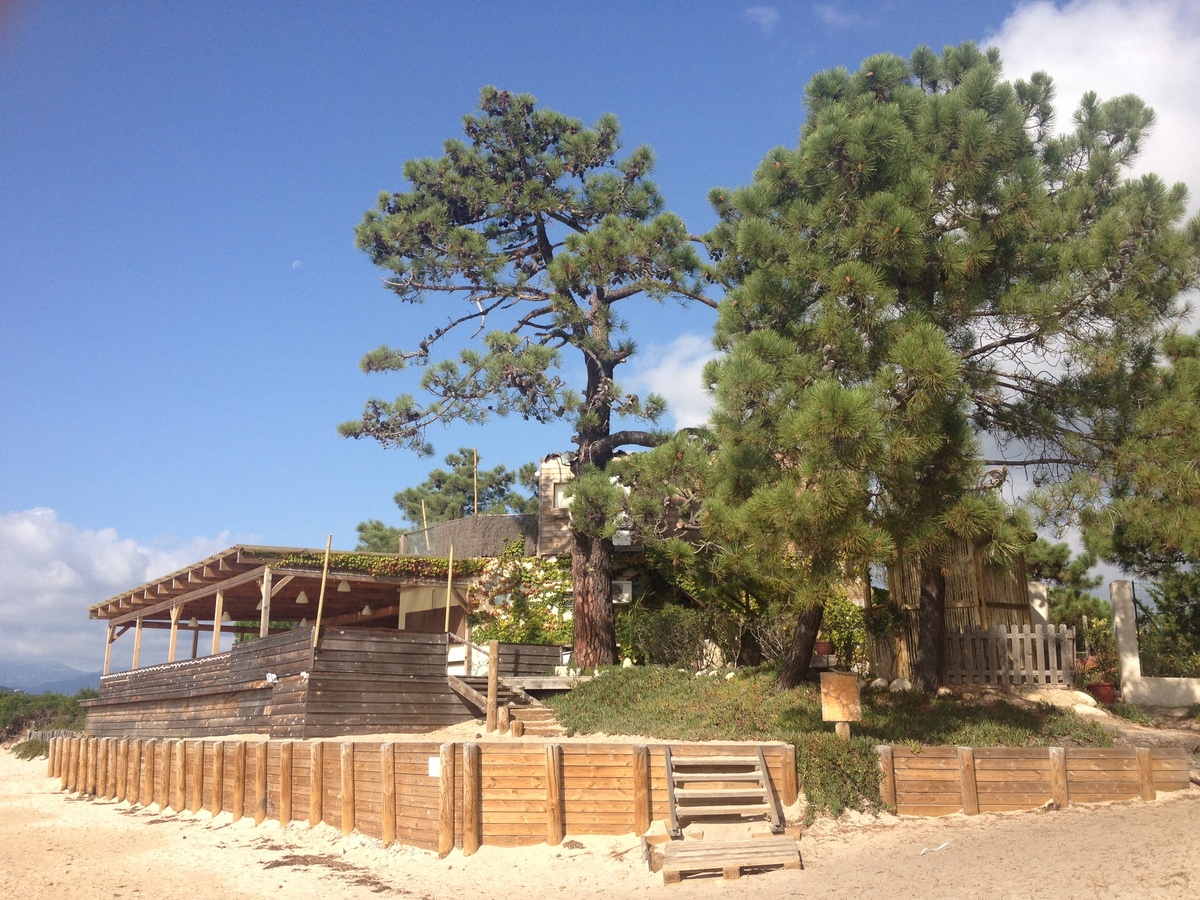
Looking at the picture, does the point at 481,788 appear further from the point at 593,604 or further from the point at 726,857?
the point at 593,604

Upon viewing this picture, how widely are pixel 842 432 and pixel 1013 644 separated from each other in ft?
23.1

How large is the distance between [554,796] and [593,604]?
9.19 m

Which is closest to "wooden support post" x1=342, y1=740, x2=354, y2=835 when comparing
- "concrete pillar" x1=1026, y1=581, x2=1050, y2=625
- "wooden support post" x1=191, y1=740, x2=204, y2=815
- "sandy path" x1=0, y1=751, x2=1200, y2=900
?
"sandy path" x1=0, y1=751, x2=1200, y2=900

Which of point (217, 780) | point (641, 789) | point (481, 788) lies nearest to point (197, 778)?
point (217, 780)

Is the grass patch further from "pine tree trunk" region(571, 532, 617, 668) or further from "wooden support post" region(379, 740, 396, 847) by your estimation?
"wooden support post" region(379, 740, 396, 847)

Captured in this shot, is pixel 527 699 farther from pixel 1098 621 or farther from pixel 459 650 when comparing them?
pixel 1098 621

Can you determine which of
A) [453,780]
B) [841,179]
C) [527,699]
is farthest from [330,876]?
[841,179]

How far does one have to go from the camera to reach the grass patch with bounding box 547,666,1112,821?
402 inches

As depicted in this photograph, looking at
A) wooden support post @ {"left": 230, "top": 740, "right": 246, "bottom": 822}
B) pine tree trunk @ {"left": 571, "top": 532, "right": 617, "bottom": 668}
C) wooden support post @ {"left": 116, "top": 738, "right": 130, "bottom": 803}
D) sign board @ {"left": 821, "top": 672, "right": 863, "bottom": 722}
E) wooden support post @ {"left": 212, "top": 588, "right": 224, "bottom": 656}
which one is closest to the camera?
sign board @ {"left": 821, "top": 672, "right": 863, "bottom": 722}

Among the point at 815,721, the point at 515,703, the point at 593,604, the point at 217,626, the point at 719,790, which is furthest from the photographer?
the point at 217,626

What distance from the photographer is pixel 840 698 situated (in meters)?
10.8

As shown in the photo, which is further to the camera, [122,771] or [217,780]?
[122,771]

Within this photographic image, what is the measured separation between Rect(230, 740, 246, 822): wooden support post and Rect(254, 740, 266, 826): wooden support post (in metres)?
0.46

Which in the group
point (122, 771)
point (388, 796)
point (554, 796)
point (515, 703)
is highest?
point (515, 703)
